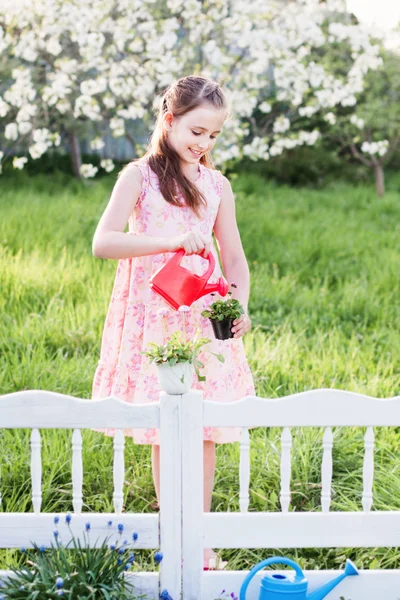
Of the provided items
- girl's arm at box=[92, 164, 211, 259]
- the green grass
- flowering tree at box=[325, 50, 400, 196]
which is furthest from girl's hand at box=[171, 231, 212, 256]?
flowering tree at box=[325, 50, 400, 196]

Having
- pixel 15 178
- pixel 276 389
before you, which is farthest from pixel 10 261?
pixel 15 178

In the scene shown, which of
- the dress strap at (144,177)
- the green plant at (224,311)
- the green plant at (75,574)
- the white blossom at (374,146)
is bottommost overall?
the green plant at (75,574)

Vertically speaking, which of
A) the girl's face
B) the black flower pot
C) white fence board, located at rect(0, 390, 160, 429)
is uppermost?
the girl's face

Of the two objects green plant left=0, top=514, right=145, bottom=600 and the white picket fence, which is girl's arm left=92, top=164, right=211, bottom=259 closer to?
the white picket fence

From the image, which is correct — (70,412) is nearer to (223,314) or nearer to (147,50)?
(223,314)

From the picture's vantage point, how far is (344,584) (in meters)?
1.97

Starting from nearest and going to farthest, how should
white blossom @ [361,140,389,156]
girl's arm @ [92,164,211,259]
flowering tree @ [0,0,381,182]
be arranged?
girl's arm @ [92,164,211,259]
flowering tree @ [0,0,381,182]
white blossom @ [361,140,389,156]

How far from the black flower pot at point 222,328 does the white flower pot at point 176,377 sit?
25 cm

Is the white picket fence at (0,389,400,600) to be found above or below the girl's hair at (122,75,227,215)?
below

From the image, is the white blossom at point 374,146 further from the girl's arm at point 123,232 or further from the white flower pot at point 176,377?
the white flower pot at point 176,377

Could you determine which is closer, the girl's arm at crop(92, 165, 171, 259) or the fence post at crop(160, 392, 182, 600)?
the fence post at crop(160, 392, 182, 600)

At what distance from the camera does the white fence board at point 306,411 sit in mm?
1866

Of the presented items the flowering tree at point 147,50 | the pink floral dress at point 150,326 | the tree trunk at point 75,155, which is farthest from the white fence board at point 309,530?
the tree trunk at point 75,155

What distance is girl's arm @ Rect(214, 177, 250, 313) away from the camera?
7.70 ft
